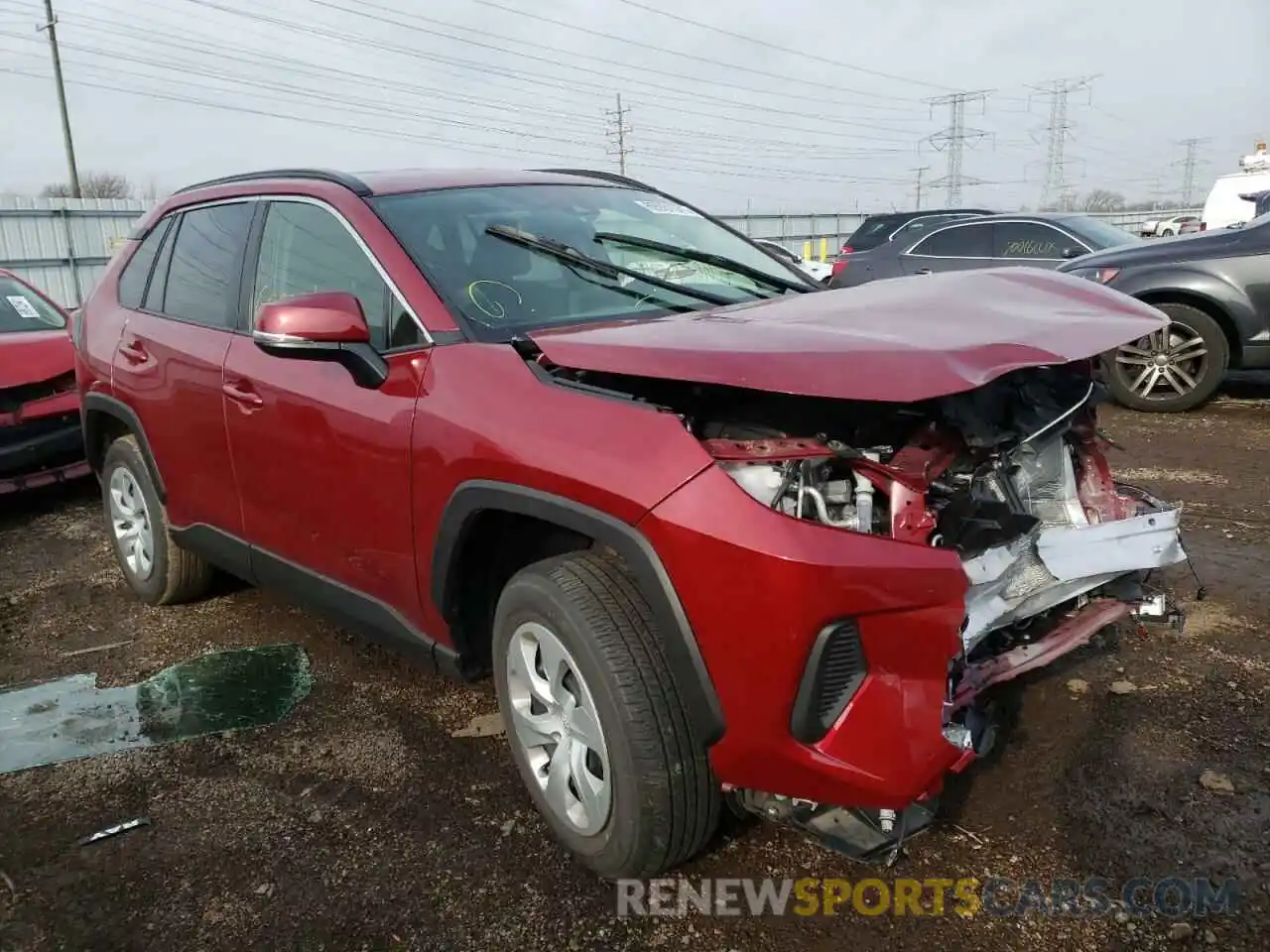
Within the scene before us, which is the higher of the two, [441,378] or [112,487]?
[441,378]

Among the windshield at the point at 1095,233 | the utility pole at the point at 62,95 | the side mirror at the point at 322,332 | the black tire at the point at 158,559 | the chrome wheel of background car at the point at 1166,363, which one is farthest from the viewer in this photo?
the utility pole at the point at 62,95

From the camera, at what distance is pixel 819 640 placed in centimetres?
193

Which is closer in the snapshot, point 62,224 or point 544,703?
point 544,703

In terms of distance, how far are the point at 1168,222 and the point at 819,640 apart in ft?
91.1

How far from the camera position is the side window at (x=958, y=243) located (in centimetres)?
1054

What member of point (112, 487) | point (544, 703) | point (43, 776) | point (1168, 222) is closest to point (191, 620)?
point (112, 487)

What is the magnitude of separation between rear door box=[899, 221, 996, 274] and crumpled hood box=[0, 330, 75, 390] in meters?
8.07

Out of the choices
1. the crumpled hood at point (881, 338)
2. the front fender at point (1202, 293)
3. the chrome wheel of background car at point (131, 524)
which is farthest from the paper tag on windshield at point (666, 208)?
the front fender at point (1202, 293)

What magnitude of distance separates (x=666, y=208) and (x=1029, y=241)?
7.77 meters

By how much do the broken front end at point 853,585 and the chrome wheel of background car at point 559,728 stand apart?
1.15 ft

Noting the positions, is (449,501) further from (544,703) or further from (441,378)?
(544,703)

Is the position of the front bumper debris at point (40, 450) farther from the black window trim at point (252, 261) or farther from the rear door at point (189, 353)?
the black window trim at point (252, 261)

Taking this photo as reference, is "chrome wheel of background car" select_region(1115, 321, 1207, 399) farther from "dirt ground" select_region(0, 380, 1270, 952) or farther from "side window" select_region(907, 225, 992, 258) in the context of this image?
"dirt ground" select_region(0, 380, 1270, 952)

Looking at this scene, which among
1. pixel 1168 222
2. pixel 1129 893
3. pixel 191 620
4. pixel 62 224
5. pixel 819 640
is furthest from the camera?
pixel 1168 222
